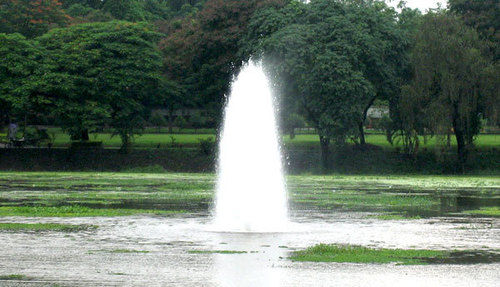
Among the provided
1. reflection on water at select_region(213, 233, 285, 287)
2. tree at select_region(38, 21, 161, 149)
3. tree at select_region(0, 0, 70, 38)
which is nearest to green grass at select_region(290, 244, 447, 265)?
reflection on water at select_region(213, 233, 285, 287)

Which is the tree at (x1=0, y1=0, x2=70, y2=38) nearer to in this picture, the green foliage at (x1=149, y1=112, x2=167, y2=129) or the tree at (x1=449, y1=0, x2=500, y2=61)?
the green foliage at (x1=149, y1=112, x2=167, y2=129)

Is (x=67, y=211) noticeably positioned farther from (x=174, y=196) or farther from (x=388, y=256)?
(x=388, y=256)

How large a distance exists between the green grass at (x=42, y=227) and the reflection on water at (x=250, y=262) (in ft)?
14.3

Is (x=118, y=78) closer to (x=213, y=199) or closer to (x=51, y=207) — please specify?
(x=213, y=199)

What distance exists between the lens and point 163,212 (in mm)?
29344

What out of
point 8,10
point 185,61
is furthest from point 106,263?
point 8,10

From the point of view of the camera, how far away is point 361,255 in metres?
18.8

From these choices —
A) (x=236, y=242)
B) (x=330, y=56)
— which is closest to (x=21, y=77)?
(x=330, y=56)

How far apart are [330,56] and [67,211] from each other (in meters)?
37.7

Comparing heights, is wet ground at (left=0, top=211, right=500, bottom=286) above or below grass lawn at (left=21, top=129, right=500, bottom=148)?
below

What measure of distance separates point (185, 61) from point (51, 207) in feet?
151

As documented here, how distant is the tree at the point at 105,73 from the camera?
67.2 m

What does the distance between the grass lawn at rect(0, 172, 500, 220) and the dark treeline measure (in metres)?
12.6

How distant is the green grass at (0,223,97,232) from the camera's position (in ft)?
76.9
